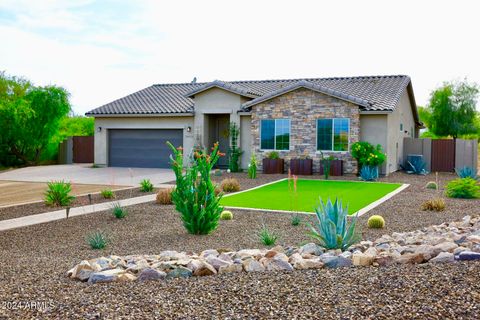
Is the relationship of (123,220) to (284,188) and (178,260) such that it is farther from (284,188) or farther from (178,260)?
(284,188)

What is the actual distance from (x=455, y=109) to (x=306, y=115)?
1924 cm

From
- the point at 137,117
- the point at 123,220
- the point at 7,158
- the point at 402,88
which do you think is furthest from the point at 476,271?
the point at 7,158

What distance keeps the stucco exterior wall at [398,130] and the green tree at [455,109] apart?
31.7 feet

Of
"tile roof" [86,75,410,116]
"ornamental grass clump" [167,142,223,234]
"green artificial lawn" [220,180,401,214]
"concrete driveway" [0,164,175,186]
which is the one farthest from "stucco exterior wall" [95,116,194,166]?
"ornamental grass clump" [167,142,223,234]

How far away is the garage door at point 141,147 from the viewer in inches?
1064

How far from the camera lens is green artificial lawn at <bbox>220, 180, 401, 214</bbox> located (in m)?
13.3

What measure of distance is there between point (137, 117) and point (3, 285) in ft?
72.4

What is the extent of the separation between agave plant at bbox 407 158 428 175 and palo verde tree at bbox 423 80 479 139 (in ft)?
45.3

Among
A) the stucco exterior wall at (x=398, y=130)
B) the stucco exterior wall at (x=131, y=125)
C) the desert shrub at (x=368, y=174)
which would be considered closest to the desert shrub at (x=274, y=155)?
the desert shrub at (x=368, y=174)

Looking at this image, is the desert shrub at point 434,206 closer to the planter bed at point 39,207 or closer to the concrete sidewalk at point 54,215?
the concrete sidewalk at point 54,215

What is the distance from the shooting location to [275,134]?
23.7 m

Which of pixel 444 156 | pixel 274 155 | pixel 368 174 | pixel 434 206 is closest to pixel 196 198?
pixel 434 206

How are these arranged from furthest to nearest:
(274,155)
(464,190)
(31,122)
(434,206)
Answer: (31,122), (274,155), (464,190), (434,206)

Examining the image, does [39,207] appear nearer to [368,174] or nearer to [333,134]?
[368,174]
